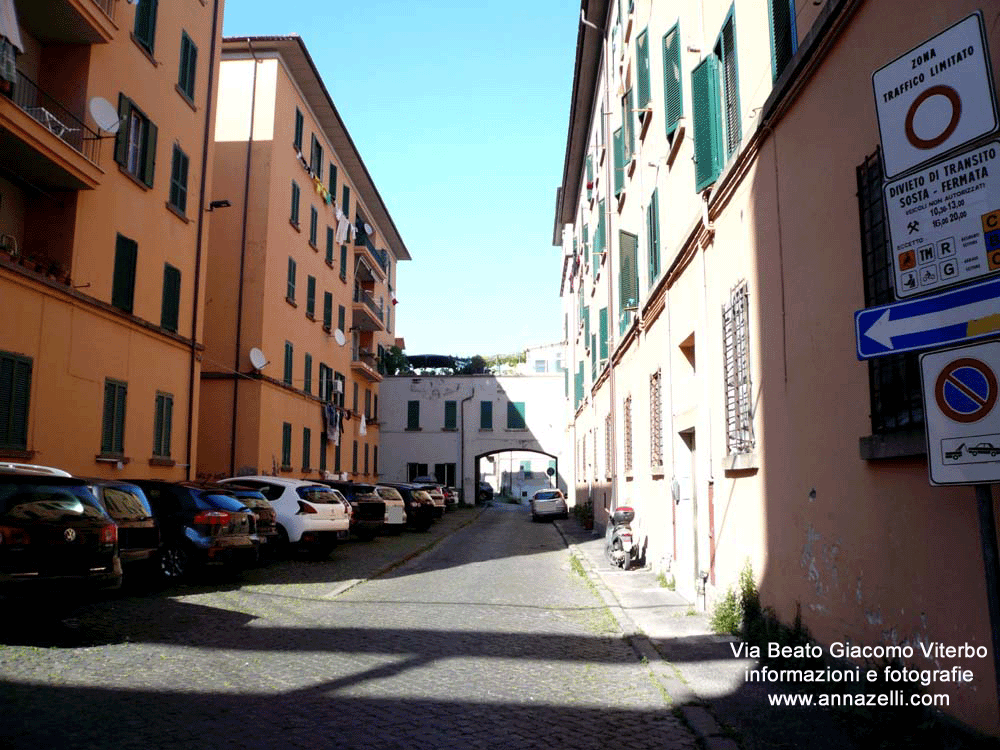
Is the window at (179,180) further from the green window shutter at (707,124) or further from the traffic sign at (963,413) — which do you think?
the traffic sign at (963,413)

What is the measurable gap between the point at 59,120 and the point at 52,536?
33.6ft

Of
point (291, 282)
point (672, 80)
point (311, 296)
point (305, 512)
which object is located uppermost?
point (311, 296)

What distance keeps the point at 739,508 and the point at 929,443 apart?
576 cm

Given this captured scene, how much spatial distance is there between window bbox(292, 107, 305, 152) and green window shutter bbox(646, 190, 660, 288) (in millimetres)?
17107

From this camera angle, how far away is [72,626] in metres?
8.50

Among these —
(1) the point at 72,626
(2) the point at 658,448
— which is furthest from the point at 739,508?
(1) the point at 72,626

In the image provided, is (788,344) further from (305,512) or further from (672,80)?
(305,512)

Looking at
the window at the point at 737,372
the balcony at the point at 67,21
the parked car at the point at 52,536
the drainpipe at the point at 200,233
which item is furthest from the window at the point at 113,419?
the window at the point at 737,372

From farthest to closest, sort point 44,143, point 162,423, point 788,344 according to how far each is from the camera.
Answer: point 162,423 → point 44,143 → point 788,344

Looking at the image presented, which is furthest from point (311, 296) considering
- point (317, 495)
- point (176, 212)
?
point (317, 495)

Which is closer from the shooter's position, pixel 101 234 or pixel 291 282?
pixel 101 234

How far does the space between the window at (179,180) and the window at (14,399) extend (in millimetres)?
6551

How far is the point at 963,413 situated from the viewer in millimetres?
A: 2949

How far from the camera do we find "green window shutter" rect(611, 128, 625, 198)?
1791cm
